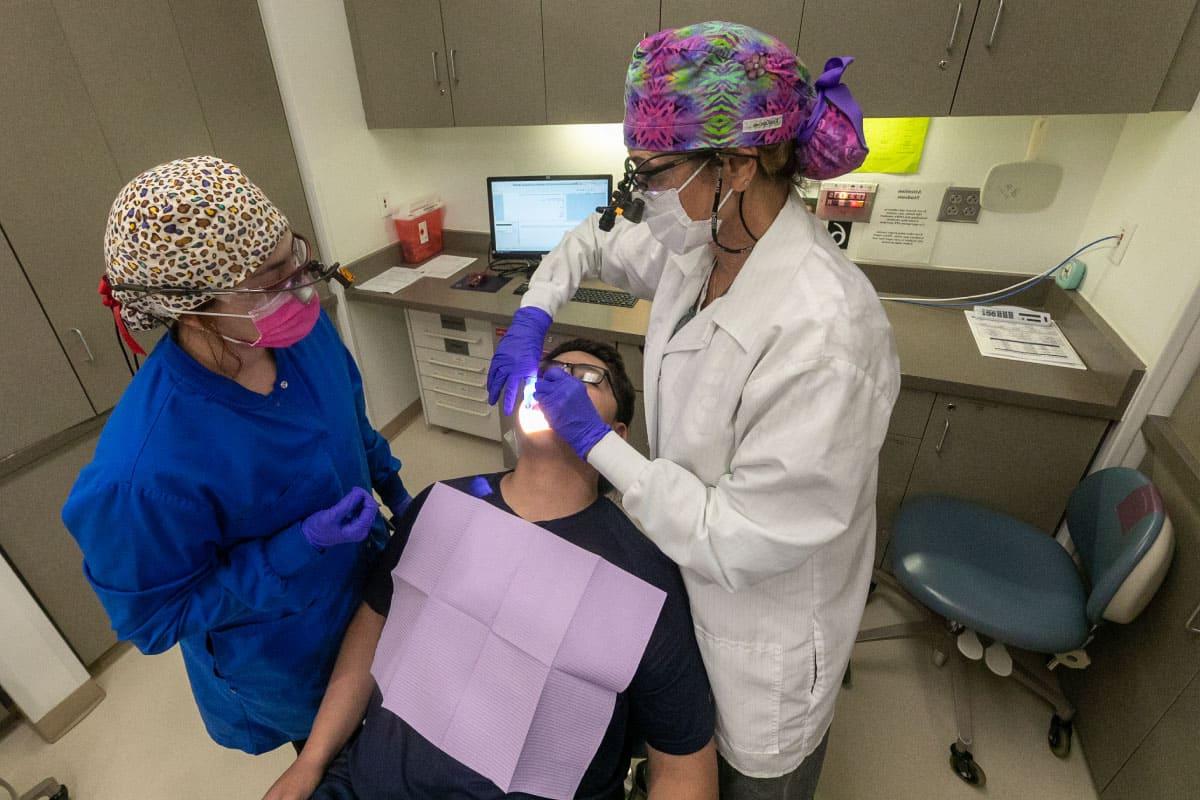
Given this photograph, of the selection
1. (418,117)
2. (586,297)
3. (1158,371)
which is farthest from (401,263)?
(1158,371)

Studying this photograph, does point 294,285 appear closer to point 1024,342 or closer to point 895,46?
point 895,46

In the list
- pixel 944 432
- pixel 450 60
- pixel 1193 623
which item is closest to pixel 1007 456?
pixel 944 432

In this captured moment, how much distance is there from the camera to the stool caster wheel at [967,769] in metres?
1.62

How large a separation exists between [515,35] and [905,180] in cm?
148

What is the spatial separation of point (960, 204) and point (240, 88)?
8.24 ft

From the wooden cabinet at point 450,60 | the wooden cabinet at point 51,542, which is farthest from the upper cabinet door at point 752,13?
the wooden cabinet at point 51,542

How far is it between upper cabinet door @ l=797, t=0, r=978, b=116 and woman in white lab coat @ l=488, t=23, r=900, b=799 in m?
1.07

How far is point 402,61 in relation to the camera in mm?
2318

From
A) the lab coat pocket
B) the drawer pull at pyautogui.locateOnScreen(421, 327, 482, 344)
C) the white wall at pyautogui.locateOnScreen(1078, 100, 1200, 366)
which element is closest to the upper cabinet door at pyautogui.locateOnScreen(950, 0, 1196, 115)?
the white wall at pyautogui.locateOnScreen(1078, 100, 1200, 366)

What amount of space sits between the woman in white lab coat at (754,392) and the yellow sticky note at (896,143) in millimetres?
1357

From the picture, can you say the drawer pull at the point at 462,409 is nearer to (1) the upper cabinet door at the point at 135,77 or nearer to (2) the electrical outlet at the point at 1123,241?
(1) the upper cabinet door at the point at 135,77

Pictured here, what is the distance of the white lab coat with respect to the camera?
2.72ft

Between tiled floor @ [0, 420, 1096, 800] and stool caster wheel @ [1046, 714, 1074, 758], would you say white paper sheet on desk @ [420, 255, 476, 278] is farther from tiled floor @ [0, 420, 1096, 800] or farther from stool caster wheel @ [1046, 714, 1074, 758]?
stool caster wheel @ [1046, 714, 1074, 758]

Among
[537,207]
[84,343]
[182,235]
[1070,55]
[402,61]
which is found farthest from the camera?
[537,207]
